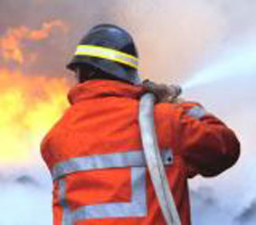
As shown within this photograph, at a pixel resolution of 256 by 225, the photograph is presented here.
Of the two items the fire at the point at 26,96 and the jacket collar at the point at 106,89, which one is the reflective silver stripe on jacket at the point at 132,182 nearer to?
the jacket collar at the point at 106,89

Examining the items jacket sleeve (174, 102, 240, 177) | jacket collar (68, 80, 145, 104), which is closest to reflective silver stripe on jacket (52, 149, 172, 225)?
jacket sleeve (174, 102, 240, 177)

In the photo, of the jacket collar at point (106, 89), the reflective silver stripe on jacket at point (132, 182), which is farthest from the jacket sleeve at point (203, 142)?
the jacket collar at point (106, 89)

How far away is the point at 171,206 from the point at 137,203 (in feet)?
0.66

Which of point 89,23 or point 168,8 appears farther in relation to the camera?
point 89,23

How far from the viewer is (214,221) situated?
423 inches

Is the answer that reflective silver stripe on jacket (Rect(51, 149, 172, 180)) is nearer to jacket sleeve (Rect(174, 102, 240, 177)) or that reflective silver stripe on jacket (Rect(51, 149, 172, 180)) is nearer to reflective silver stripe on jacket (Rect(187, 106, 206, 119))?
jacket sleeve (Rect(174, 102, 240, 177))

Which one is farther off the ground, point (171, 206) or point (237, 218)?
point (237, 218)

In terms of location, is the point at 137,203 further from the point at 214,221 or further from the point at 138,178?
the point at 214,221

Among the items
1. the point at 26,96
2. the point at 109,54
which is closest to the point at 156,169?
the point at 109,54

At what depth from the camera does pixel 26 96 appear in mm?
10172

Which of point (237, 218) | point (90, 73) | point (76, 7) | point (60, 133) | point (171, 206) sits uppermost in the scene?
point (76, 7)

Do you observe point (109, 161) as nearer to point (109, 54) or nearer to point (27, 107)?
point (109, 54)

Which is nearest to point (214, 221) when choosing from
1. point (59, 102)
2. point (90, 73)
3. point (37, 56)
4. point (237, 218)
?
point (237, 218)

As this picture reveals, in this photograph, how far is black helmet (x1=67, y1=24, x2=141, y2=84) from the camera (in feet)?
13.5
